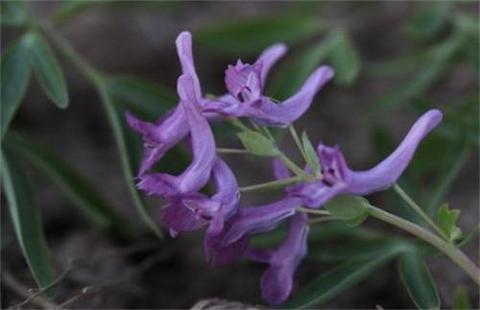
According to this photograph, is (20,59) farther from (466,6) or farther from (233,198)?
(466,6)

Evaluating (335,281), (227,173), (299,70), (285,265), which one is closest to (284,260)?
(285,265)

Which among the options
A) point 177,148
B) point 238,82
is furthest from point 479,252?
point 238,82

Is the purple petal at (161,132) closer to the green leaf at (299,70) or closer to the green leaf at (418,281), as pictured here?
the green leaf at (418,281)

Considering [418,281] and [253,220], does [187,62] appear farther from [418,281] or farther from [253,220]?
[418,281]

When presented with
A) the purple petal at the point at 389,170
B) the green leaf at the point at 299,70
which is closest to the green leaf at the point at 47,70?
the green leaf at the point at 299,70

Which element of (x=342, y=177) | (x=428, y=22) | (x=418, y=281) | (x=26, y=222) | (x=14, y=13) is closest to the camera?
(x=342, y=177)

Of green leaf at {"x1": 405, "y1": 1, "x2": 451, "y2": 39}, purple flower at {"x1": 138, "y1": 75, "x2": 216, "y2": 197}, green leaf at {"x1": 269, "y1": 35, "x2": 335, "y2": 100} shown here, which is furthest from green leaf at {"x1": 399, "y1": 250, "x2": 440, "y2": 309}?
green leaf at {"x1": 405, "y1": 1, "x2": 451, "y2": 39}
